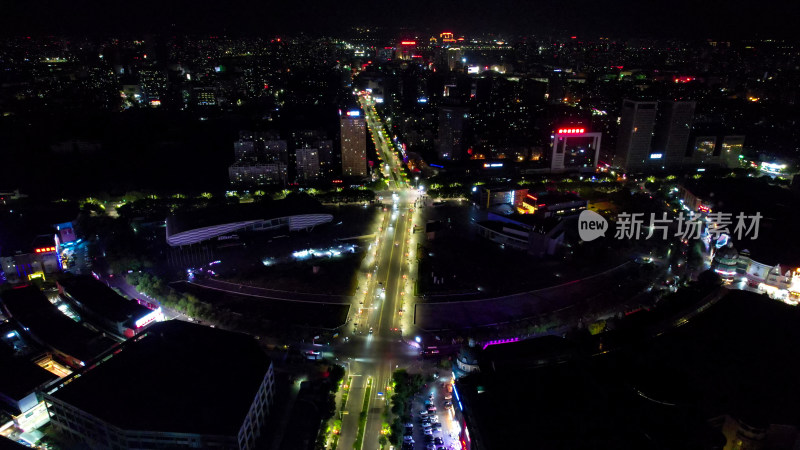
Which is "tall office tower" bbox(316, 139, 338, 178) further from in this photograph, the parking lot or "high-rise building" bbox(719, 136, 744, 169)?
"high-rise building" bbox(719, 136, 744, 169)

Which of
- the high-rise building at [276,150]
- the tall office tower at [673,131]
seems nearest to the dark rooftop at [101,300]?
the high-rise building at [276,150]

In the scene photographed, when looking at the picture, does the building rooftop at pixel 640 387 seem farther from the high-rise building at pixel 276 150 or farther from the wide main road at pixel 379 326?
the high-rise building at pixel 276 150

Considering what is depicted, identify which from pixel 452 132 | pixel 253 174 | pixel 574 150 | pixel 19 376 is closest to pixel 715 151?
pixel 574 150

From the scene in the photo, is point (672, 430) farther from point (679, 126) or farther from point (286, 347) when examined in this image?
point (679, 126)

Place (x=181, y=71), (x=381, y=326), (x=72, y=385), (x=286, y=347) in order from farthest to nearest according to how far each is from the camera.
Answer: (x=181, y=71) < (x=381, y=326) < (x=286, y=347) < (x=72, y=385)

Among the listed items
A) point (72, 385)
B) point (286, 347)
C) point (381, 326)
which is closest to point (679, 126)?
point (381, 326)
